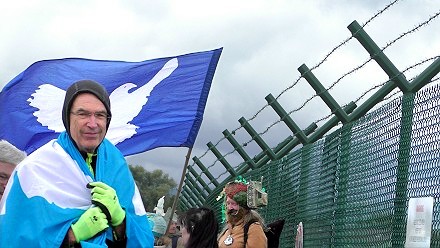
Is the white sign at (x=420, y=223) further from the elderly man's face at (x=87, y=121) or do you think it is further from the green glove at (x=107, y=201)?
the elderly man's face at (x=87, y=121)

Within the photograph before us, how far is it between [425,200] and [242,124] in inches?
249

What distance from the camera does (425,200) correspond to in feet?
15.3

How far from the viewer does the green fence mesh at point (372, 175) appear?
5.11m

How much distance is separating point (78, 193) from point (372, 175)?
262 cm

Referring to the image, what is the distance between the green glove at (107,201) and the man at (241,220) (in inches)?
120

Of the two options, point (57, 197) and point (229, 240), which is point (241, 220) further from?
point (57, 197)

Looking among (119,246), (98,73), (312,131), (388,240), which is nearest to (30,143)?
(98,73)

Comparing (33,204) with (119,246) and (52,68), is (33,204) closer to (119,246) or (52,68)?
(119,246)

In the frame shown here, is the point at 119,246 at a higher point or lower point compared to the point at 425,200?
higher

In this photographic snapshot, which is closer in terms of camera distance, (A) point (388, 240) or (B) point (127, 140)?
(A) point (388, 240)

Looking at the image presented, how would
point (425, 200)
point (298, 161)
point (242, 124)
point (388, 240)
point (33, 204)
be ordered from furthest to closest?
point (242, 124) → point (298, 161) → point (388, 240) → point (425, 200) → point (33, 204)

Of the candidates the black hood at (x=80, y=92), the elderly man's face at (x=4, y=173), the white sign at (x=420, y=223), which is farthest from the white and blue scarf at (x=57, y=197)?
the white sign at (x=420, y=223)

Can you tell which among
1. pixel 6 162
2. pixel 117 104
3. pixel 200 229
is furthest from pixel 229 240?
pixel 6 162

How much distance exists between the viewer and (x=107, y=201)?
156 inches
